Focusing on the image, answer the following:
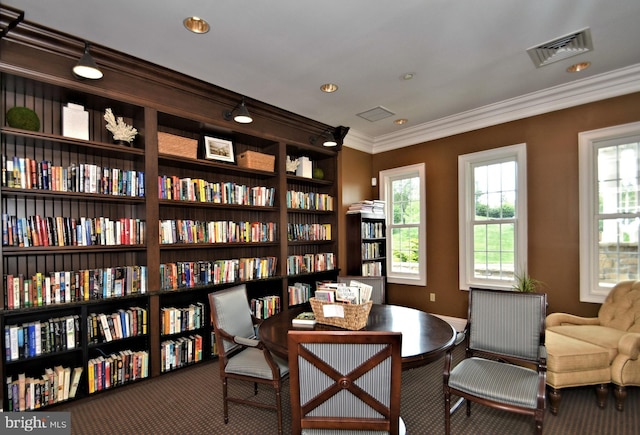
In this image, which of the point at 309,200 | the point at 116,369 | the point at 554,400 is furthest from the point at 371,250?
the point at 116,369

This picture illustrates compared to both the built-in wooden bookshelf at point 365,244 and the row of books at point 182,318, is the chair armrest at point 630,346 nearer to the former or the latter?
the built-in wooden bookshelf at point 365,244

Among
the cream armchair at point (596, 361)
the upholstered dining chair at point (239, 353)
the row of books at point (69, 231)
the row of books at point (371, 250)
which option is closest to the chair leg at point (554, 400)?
the cream armchair at point (596, 361)

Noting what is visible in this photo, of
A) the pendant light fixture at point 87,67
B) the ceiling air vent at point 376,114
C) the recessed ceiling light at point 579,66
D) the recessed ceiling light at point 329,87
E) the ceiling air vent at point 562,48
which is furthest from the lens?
the ceiling air vent at point 376,114

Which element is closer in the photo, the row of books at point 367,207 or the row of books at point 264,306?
the row of books at point 264,306

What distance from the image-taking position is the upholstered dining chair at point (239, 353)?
2.16 meters

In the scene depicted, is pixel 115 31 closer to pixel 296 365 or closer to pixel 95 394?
pixel 296 365

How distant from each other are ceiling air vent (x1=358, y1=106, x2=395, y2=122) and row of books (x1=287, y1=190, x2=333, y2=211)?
1203 millimetres

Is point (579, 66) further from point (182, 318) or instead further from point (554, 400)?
point (182, 318)

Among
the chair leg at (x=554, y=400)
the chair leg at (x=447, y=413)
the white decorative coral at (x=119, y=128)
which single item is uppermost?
the white decorative coral at (x=119, y=128)

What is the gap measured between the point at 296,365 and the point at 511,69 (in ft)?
10.7

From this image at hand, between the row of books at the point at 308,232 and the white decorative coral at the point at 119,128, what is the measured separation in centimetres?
201

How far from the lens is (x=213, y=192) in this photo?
139 inches

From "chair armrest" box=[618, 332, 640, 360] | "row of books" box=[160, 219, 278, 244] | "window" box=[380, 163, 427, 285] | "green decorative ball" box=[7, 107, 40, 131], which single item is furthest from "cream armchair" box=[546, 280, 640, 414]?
"green decorative ball" box=[7, 107, 40, 131]

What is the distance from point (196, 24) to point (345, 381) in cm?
249
